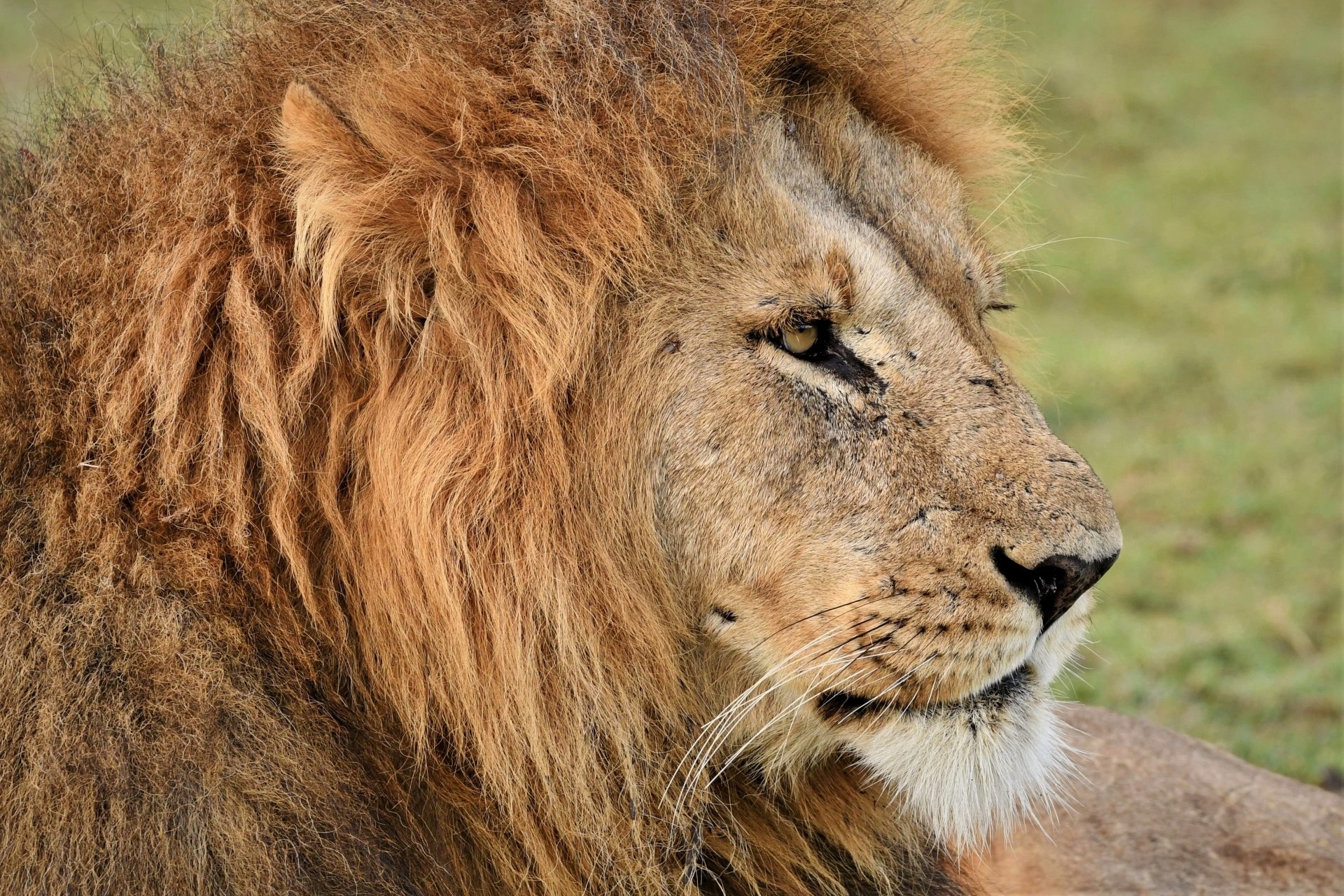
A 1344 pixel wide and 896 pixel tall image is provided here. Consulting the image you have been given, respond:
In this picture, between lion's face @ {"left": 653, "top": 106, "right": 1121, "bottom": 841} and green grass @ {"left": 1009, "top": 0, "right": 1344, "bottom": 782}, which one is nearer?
lion's face @ {"left": 653, "top": 106, "right": 1121, "bottom": 841}

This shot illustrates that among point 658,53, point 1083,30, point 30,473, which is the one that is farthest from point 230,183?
point 1083,30

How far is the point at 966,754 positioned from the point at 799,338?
67 centimetres

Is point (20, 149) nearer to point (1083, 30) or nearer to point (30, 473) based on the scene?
point (30, 473)

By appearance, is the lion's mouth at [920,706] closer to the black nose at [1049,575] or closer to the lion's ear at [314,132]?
the black nose at [1049,575]

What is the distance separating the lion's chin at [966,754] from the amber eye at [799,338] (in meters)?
0.57

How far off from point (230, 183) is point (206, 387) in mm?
302

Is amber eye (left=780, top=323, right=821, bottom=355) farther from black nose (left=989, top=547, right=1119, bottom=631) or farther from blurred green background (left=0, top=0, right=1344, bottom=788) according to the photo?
blurred green background (left=0, top=0, right=1344, bottom=788)

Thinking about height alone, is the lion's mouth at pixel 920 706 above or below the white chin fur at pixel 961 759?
above

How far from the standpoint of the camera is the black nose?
6.77 feet

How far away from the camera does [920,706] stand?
211cm

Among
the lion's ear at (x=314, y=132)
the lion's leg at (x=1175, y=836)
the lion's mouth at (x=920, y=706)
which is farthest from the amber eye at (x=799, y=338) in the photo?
the lion's leg at (x=1175, y=836)

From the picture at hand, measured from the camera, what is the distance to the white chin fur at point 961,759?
2113 millimetres

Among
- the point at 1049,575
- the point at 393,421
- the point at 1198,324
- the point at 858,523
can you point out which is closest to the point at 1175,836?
the point at 1049,575

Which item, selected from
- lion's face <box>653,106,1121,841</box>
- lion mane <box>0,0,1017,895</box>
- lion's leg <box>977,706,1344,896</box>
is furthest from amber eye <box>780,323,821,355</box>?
lion's leg <box>977,706,1344,896</box>
